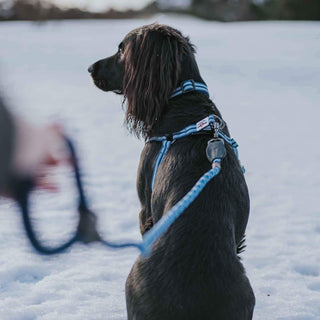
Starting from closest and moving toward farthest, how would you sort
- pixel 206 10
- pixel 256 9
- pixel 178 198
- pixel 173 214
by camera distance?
1. pixel 173 214
2. pixel 178 198
3. pixel 256 9
4. pixel 206 10

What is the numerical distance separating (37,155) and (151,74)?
10.7 feet

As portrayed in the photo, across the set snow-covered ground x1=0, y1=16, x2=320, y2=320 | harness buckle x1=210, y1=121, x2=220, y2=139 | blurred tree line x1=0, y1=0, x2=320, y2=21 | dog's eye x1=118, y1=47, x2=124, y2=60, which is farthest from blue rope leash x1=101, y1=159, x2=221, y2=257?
blurred tree line x1=0, y1=0, x2=320, y2=21

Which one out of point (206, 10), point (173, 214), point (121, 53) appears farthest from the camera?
point (206, 10)

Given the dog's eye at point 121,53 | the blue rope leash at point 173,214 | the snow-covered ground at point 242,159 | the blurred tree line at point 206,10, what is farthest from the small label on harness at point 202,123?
the blurred tree line at point 206,10

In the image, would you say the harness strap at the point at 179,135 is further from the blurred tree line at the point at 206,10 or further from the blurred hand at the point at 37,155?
the blurred tree line at the point at 206,10

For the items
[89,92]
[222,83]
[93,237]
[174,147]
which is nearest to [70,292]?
[93,237]

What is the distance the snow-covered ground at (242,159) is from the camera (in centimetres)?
314

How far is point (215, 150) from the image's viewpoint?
2.11m

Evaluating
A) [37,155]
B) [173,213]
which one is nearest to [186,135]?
[173,213]

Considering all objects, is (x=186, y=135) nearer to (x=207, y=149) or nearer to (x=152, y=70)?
(x=207, y=149)

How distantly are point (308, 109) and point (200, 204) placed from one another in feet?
26.4

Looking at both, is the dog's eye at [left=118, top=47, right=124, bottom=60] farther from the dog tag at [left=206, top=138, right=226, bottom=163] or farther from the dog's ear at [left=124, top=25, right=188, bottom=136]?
the dog tag at [left=206, top=138, right=226, bottom=163]

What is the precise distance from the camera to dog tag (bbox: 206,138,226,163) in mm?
2084

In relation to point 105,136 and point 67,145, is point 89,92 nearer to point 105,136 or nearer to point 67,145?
point 105,136
